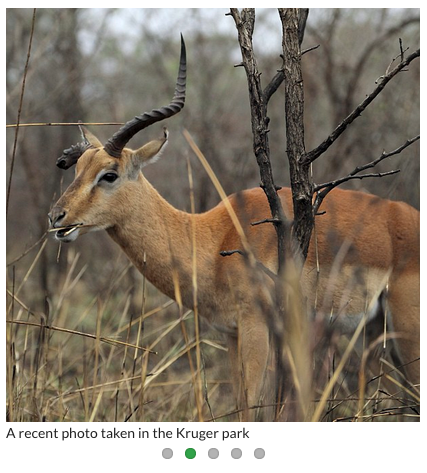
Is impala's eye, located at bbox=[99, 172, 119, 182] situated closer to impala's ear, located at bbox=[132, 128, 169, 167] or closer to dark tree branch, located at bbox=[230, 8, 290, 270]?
impala's ear, located at bbox=[132, 128, 169, 167]

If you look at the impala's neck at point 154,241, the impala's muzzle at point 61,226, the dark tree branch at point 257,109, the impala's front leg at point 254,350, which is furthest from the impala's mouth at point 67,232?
the dark tree branch at point 257,109

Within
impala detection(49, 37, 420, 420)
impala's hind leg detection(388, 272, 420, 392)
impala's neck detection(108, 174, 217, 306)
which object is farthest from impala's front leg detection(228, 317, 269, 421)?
impala's hind leg detection(388, 272, 420, 392)

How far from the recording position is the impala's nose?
146 inches

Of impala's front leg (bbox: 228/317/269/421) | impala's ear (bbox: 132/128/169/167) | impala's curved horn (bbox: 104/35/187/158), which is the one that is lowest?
impala's front leg (bbox: 228/317/269/421)

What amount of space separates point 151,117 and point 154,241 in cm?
80

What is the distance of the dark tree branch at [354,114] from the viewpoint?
2.43 m

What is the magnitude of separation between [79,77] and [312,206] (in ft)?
18.6

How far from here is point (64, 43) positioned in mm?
7547
